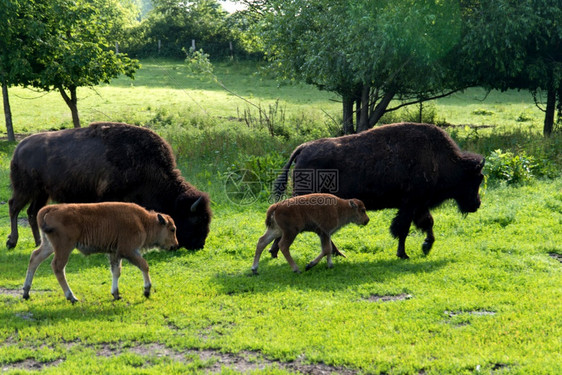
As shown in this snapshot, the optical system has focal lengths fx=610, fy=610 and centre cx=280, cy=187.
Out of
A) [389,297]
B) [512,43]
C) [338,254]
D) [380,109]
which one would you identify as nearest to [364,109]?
[380,109]

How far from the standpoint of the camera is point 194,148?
1850 centimetres

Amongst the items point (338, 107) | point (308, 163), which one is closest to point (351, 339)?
point (308, 163)

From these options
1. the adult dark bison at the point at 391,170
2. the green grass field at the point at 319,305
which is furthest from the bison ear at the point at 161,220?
the adult dark bison at the point at 391,170

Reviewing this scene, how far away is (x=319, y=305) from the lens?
24.4ft

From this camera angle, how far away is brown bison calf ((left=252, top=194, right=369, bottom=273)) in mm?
8641

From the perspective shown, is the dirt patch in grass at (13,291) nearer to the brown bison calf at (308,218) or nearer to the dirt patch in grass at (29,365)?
the dirt patch in grass at (29,365)

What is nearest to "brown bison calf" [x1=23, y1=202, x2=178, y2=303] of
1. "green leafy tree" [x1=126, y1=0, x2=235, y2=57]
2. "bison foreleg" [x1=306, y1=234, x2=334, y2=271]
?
"bison foreleg" [x1=306, y1=234, x2=334, y2=271]

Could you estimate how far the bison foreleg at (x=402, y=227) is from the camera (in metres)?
9.80

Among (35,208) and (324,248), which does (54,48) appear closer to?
(35,208)

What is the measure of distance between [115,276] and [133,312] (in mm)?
710

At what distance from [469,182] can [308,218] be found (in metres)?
3.38

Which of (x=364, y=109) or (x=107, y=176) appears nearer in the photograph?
(x=107, y=176)

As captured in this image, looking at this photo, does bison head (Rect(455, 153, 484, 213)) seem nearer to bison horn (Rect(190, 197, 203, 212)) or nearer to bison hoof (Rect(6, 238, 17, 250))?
bison horn (Rect(190, 197, 203, 212))

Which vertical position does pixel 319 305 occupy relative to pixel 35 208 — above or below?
below
